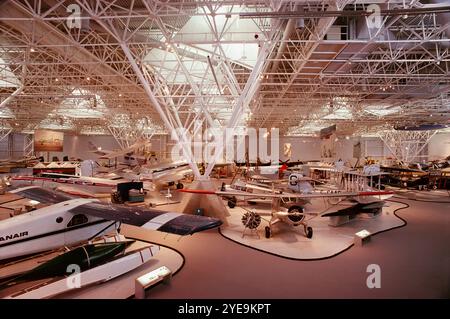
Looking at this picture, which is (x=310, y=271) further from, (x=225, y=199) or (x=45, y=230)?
(x=225, y=199)

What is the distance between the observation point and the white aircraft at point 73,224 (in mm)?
4332

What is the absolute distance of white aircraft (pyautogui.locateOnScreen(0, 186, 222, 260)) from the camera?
14.2 ft

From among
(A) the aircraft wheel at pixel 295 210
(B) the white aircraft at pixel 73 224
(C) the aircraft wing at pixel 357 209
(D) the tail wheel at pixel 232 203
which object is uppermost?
(B) the white aircraft at pixel 73 224

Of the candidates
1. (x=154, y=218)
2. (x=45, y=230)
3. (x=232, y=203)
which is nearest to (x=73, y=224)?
(x=45, y=230)

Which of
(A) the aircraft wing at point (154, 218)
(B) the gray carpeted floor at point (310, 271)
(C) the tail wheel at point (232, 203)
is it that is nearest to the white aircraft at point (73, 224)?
(A) the aircraft wing at point (154, 218)

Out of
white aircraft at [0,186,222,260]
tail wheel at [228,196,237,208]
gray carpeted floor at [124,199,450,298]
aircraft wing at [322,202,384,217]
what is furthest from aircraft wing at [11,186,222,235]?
tail wheel at [228,196,237,208]

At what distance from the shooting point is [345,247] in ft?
24.5

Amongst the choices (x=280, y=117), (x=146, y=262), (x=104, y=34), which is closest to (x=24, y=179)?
(x=104, y=34)

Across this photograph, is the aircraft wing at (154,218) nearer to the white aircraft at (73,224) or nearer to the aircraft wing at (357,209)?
the white aircraft at (73,224)

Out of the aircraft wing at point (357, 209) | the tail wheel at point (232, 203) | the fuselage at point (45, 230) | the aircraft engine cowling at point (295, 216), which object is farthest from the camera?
the tail wheel at point (232, 203)

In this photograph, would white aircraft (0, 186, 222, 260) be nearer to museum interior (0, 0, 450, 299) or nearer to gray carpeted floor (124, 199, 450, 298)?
museum interior (0, 0, 450, 299)

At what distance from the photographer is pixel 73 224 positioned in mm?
5832

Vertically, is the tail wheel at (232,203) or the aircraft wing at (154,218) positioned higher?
the aircraft wing at (154,218)

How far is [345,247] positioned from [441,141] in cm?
5089
